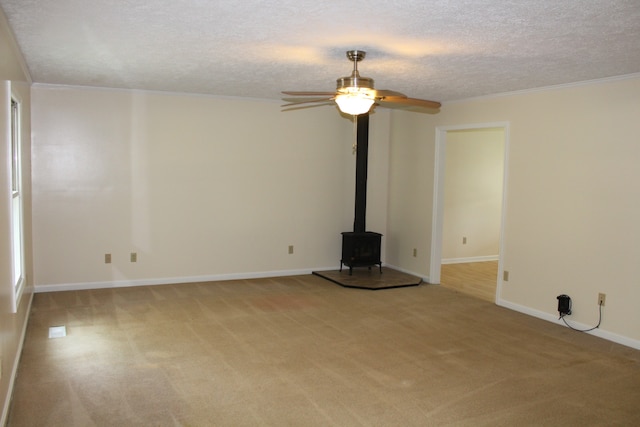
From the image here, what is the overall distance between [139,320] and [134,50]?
2.42 m

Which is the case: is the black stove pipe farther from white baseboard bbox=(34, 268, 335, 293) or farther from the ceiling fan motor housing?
the ceiling fan motor housing

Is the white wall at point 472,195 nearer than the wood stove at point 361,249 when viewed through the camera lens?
No

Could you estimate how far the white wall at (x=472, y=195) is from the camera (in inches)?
311

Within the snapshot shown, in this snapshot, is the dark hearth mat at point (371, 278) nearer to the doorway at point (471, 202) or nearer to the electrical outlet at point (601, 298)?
the doorway at point (471, 202)

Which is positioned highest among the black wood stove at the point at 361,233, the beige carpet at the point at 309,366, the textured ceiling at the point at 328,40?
the textured ceiling at the point at 328,40

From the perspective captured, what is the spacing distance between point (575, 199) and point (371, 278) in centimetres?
273

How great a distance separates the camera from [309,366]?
3.75m

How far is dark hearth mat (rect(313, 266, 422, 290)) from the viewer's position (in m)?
6.36

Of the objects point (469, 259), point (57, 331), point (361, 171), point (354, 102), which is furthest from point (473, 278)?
point (57, 331)

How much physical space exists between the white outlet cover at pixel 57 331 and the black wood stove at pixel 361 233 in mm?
3578

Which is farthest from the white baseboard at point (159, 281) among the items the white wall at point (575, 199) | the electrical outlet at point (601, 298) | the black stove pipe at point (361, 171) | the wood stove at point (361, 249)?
the electrical outlet at point (601, 298)

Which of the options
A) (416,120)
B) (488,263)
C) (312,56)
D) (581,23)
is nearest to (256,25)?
(312,56)

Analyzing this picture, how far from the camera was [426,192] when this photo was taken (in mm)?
6801

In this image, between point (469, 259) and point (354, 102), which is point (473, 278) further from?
point (354, 102)
